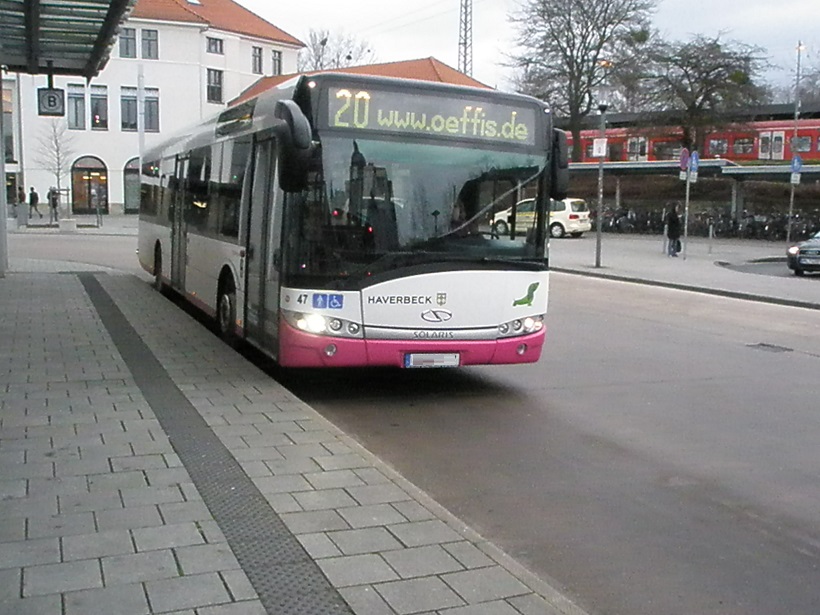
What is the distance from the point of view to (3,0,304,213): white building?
62312 mm

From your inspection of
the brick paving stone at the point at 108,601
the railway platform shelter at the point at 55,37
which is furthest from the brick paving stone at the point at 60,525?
the railway platform shelter at the point at 55,37

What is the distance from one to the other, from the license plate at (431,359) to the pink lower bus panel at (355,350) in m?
0.03

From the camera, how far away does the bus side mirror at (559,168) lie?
928cm

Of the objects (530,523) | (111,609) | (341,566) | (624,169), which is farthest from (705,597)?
(624,169)

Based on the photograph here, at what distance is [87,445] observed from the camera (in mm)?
6648

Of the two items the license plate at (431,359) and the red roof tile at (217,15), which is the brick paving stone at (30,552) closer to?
the license plate at (431,359)

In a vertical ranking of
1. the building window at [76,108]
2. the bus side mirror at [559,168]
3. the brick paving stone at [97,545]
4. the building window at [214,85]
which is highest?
the building window at [214,85]

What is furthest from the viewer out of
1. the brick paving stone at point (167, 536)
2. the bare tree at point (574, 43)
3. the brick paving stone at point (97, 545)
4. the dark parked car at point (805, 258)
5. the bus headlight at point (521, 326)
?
the bare tree at point (574, 43)

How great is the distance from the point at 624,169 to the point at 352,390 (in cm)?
3886

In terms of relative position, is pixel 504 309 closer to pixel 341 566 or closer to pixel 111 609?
pixel 341 566

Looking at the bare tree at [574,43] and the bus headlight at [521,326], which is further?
the bare tree at [574,43]

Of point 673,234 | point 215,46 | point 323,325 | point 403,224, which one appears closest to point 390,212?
point 403,224

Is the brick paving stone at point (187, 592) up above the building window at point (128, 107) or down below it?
below

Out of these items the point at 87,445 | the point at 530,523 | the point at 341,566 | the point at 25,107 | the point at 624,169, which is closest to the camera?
the point at 341,566
